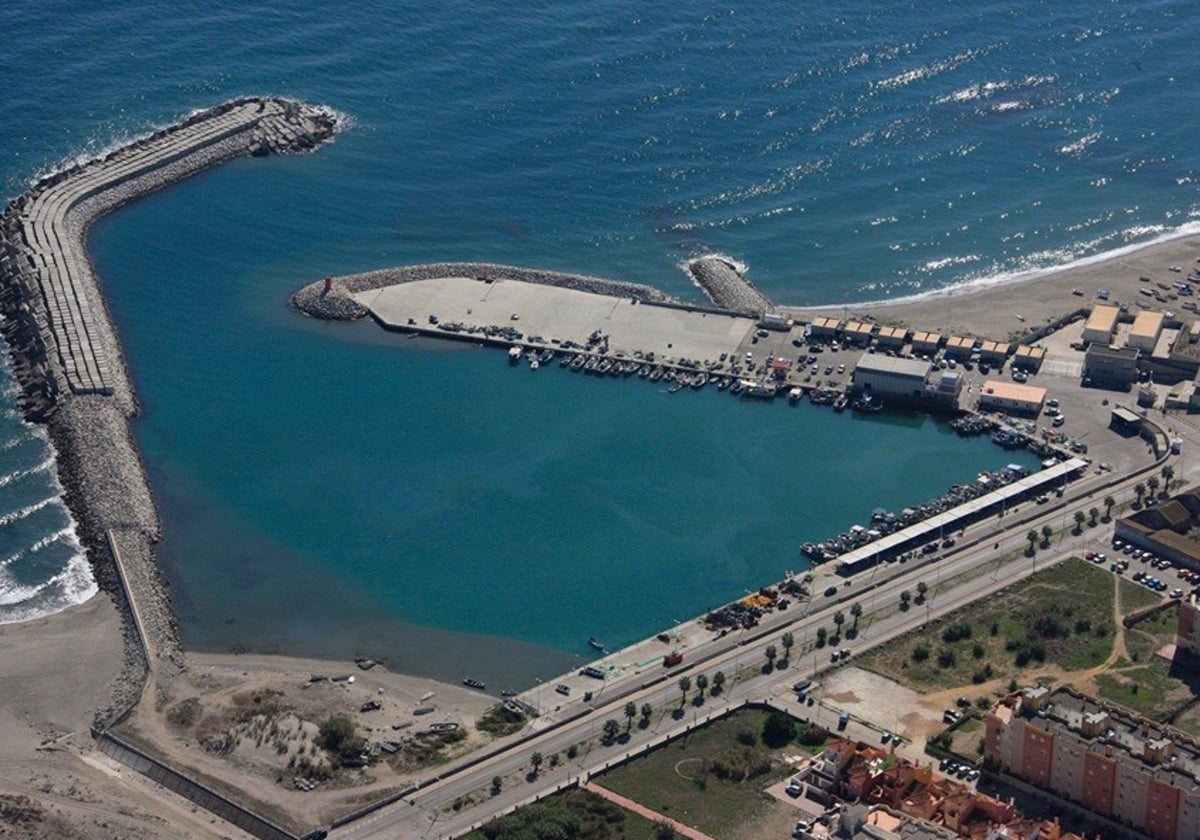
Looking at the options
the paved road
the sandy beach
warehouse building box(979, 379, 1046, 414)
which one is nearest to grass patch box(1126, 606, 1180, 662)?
the paved road

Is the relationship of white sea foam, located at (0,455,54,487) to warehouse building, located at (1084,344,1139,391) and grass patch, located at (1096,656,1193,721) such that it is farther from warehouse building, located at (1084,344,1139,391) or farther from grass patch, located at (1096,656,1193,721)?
warehouse building, located at (1084,344,1139,391)

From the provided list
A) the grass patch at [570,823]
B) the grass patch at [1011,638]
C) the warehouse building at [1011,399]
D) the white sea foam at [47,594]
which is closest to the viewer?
the grass patch at [570,823]

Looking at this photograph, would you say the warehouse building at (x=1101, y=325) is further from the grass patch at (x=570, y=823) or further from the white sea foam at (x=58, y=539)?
the white sea foam at (x=58, y=539)

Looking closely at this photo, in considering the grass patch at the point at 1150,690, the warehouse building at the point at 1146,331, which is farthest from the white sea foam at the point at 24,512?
the warehouse building at the point at 1146,331

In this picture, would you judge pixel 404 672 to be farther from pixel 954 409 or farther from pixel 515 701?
pixel 954 409

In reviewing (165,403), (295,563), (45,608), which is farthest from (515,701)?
(165,403)

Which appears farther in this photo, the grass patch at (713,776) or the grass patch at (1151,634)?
the grass patch at (1151,634)

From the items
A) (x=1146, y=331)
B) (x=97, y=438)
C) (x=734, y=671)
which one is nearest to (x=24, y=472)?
(x=97, y=438)
